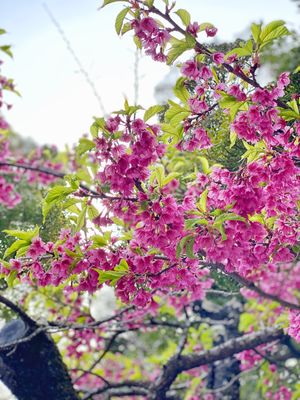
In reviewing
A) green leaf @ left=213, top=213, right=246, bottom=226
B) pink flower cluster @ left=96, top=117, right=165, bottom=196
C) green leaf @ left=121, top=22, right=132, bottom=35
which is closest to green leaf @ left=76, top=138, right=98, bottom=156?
pink flower cluster @ left=96, top=117, right=165, bottom=196

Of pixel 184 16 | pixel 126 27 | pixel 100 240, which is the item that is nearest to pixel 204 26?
pixel 184 16

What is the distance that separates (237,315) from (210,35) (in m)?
4.29

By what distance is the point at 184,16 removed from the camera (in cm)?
187

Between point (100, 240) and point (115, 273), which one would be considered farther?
point (100, 240)

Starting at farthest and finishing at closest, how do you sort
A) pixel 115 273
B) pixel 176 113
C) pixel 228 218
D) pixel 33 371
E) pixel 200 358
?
pixel 200 358, pixel 33 371, pixel 176 113, pixel 115 273, pixel 228 218

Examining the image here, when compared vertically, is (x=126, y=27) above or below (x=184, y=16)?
above

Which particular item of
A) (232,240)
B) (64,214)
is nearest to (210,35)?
(232,240)

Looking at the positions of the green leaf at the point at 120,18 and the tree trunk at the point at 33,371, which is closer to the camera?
the green leaf at the point at 120,18

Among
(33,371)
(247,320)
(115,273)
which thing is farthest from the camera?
(247,320)

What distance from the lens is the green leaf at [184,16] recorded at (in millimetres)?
1854

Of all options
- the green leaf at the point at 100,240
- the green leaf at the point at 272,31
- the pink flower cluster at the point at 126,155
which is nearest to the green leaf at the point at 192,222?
the pink flower cluster at the point at 126,155

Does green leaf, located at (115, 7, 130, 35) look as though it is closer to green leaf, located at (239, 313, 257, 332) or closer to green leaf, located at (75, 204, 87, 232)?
green leaf, located at (75, 204, 87, 232)

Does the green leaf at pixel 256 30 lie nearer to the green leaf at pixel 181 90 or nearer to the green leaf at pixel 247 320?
the green leaf at pixel 181 90

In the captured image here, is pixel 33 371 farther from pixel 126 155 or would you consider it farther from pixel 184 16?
pixel 184 16
